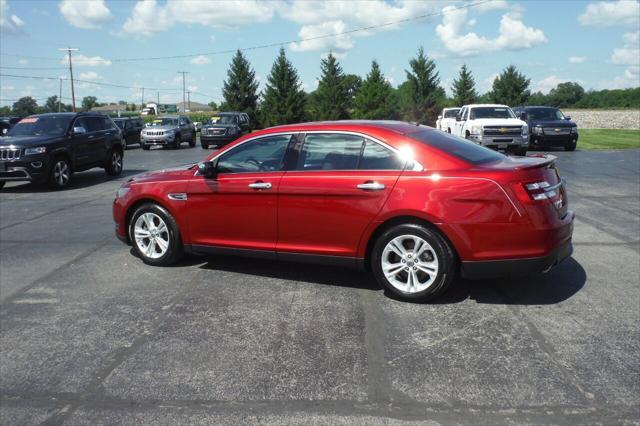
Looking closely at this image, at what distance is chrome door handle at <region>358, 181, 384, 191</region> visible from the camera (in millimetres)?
5035

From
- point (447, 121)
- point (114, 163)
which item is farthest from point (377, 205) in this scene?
point (447, 121)

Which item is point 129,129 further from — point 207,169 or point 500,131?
point 207,169

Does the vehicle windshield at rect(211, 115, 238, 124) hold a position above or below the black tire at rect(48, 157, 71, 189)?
above

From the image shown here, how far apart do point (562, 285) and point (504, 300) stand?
0.76 metres

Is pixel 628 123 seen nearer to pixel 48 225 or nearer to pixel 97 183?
pixel 97 183

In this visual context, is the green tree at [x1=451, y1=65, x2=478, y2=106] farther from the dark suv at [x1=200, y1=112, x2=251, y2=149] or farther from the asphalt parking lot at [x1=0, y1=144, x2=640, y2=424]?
the asphalt parking lot at [x1=0, y1=144, x2=640, y2=424]

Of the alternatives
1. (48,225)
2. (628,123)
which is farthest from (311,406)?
(628,123)

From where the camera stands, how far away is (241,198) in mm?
5727

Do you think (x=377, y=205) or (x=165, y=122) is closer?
(x=377, y=205)

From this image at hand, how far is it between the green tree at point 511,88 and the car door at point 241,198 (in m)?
59.3

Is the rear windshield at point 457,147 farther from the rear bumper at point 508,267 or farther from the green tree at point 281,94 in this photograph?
the green tree at point 281,94

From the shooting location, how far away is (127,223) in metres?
6.64

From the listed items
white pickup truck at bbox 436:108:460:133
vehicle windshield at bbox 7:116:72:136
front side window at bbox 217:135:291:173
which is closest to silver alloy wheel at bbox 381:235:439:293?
front side window at bbox 217:135:291:173

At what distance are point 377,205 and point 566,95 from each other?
111180 millimetres
